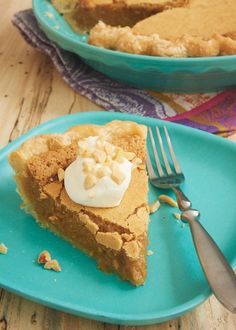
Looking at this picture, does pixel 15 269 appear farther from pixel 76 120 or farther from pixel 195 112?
pixel 195 112

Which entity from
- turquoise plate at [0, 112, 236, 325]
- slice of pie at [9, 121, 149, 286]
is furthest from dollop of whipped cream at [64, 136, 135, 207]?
turquoise plate at [0, 112, 236, 325]

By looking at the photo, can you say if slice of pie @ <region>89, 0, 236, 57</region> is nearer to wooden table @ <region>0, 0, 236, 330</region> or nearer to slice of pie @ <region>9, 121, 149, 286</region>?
wooden table @ <region>0, 0, 236, 330</region>

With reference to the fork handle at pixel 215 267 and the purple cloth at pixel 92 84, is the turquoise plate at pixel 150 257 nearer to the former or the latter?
the fork handle at pixel 215 267

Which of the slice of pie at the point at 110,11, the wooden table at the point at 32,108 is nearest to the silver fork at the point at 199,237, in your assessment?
the wooden table at the point at 32,108

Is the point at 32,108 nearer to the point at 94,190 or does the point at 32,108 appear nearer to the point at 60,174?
the point at 60,174

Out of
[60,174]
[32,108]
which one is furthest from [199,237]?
[32,108]
